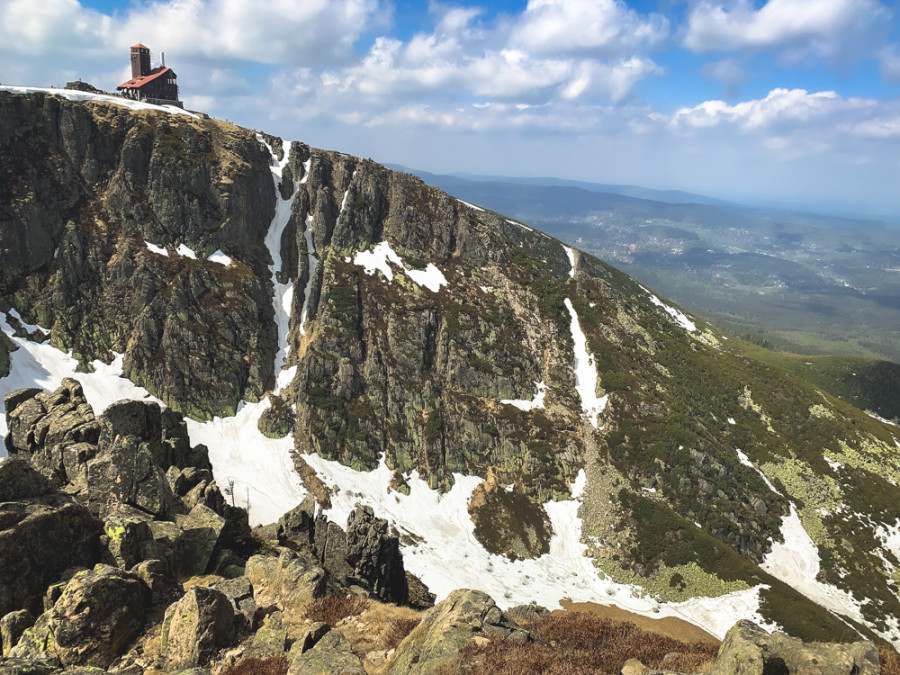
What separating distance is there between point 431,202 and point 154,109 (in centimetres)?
7401

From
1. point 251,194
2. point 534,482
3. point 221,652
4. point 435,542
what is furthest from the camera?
point 251,194

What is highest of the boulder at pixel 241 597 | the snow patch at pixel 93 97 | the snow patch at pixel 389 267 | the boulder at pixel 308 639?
the snow patch at pixel 93 97

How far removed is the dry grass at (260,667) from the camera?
561 inches

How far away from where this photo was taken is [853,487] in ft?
295

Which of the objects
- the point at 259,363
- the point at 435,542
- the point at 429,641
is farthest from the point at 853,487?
the point at 259,363

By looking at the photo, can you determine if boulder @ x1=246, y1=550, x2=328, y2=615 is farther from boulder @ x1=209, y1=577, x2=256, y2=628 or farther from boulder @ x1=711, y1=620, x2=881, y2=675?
boulder @ x1=711, y1=620, x2=881, y2=675

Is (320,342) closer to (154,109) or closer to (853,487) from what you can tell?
(154,109)

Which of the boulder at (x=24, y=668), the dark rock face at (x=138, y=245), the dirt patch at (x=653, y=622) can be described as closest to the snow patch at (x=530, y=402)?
the dirt patch at (x=653, y=622)

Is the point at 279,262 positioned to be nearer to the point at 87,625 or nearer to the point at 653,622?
the point at 653,622

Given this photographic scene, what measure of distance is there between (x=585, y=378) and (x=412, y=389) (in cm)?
3993

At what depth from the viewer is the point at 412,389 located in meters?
99.0

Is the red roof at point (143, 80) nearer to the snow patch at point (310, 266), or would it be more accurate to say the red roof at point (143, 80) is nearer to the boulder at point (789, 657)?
the snow patch at point (310, 266)

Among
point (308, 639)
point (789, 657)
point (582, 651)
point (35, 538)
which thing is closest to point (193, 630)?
point (308, 639)

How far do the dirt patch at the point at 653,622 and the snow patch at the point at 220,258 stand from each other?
98.8m
